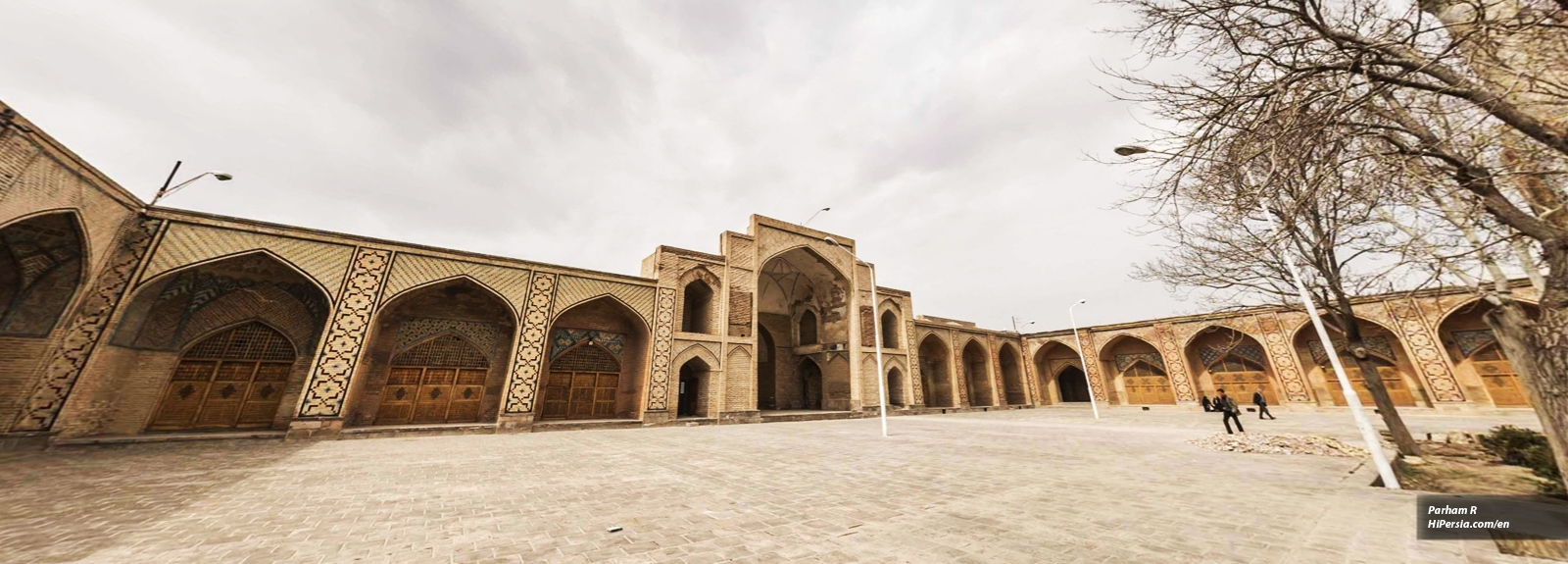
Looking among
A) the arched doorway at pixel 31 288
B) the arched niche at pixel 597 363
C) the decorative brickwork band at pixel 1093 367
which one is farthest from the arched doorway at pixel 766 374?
the decorative brickwork band at pixel 1093 367

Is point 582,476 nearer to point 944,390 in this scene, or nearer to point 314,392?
point 314,392

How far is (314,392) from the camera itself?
10.1 m

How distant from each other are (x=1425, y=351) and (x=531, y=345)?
31.2 metres

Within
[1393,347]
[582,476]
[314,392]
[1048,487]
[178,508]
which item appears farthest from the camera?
[1393,347]

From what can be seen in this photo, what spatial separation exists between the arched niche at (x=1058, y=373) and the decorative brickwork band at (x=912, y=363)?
1122 centimetres

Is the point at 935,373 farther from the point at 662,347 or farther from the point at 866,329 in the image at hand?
the point at 662,347

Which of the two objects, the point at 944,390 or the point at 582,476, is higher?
the point at 944,390

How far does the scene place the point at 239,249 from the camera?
9.96 meters

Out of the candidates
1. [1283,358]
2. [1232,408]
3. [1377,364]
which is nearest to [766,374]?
[1232,408]

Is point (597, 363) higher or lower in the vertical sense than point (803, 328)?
lower

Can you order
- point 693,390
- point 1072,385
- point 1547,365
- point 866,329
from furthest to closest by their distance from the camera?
point 1072,385 → point 866,329 → point 693,390 → point 1547,365

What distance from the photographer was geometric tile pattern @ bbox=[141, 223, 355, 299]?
9.43 meters

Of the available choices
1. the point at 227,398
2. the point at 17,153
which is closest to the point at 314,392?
the point at 227,398

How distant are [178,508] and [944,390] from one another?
956 inches
